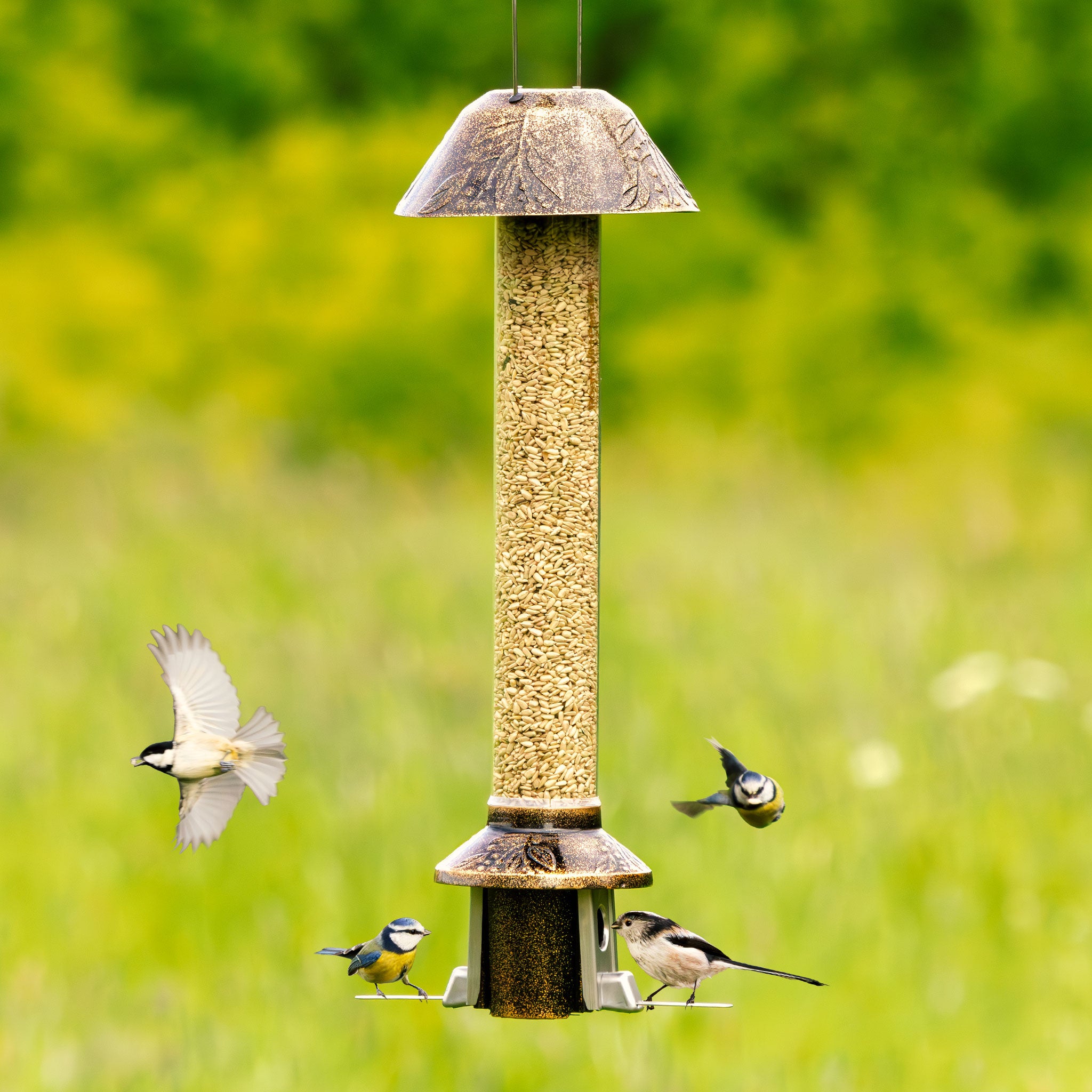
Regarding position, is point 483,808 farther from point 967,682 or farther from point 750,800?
point 750,800

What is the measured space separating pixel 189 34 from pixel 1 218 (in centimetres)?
312

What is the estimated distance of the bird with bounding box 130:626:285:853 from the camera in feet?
11.4

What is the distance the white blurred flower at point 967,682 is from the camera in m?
10.6

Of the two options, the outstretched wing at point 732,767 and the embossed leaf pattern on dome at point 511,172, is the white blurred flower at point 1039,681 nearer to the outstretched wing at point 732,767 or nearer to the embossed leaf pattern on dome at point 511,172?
the outstretched wing at point 732,767

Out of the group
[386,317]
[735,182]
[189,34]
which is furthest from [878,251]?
[189,34]

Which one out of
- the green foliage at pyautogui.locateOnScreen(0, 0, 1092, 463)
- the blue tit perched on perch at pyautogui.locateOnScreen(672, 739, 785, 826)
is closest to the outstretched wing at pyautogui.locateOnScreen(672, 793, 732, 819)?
the blue tit perched on perch at pyautogui.locateOnScreen(672, 739, 785, 826)

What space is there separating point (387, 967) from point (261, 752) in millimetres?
547

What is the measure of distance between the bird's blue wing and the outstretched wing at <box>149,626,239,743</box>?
56 centimetres

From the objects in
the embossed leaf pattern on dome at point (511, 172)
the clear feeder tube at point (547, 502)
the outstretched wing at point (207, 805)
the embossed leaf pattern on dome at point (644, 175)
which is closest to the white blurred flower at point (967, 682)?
the clear feeder tube at point (547, 502)

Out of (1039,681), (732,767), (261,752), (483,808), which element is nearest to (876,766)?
(1039,681)

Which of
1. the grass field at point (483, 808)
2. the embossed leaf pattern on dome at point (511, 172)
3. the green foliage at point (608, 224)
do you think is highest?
the green foliage at point (608, 224)

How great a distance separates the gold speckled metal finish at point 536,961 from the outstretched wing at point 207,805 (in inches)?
31.0

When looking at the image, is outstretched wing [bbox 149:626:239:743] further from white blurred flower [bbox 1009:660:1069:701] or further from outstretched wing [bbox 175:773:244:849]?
white blurred flower [bbox 1009:660:1069:701]

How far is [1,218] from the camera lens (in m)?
20.9
